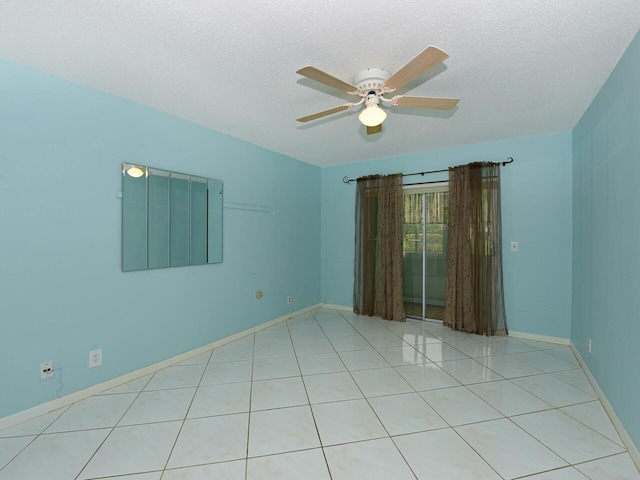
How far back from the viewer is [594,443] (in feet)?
6.16

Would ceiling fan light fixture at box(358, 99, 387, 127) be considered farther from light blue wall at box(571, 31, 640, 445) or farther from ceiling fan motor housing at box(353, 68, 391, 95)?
light blue wall at box(571, 31, 640, 445)

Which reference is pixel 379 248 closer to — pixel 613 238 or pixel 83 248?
pixel 613 238

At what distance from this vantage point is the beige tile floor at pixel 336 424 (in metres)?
1.68

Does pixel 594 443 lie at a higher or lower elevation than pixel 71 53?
lower

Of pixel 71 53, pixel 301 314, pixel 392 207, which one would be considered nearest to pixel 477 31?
pixel 71 53

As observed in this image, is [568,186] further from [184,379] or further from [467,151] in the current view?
[184,379]

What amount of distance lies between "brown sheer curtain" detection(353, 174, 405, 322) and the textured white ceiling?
1726 millimetres

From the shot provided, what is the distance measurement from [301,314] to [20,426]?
10.8 ft

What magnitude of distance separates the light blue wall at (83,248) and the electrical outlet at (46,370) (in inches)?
1.6

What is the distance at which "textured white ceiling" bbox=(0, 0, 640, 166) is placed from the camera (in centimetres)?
161

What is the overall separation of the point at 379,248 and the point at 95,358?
11.7ft

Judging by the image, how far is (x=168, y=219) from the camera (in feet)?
9.75

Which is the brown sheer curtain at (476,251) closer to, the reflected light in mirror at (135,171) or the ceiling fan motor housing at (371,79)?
the ceiling fan motor housing at (371,79)

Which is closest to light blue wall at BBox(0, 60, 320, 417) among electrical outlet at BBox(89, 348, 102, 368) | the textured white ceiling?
electrical outlet at BBox(89, 348, 102, 368)
